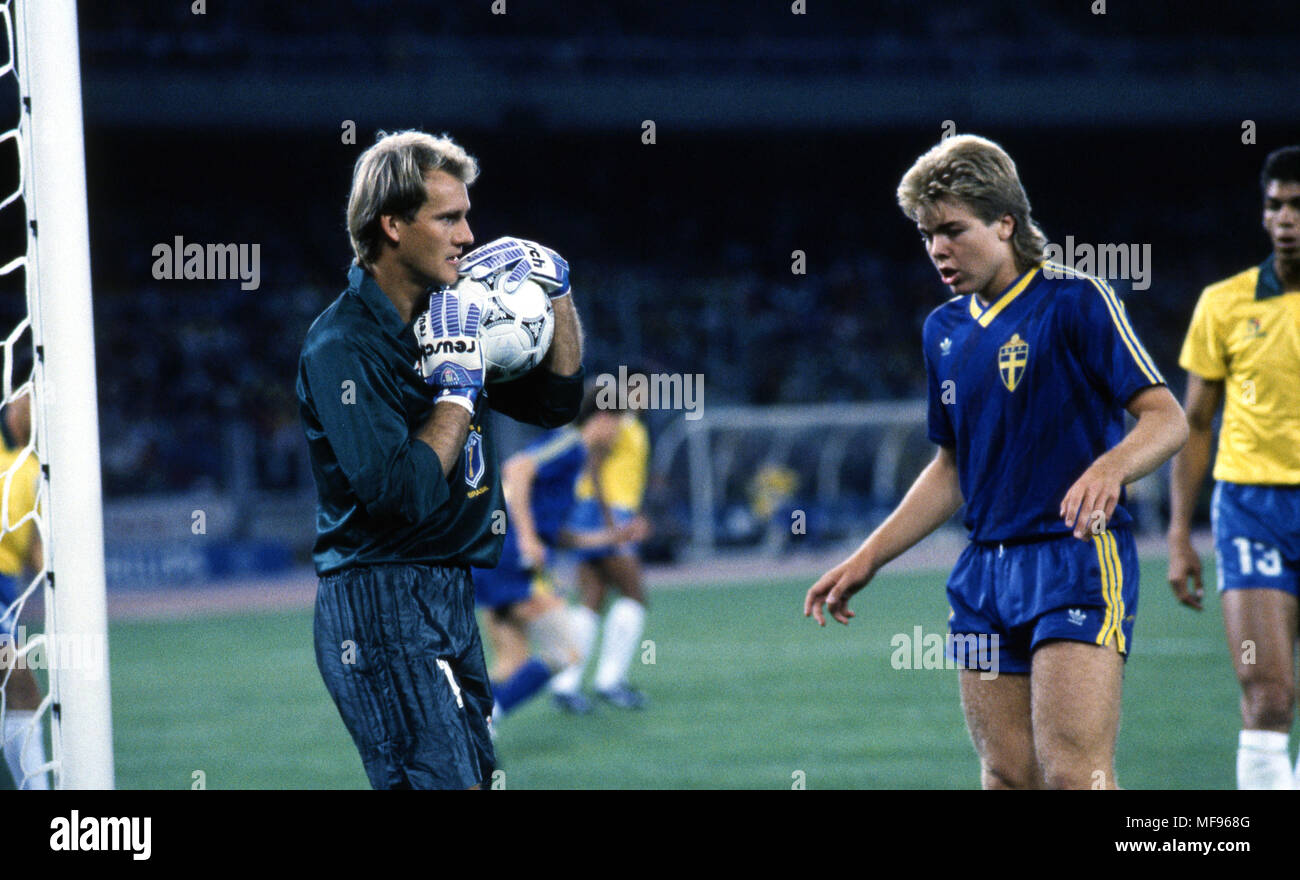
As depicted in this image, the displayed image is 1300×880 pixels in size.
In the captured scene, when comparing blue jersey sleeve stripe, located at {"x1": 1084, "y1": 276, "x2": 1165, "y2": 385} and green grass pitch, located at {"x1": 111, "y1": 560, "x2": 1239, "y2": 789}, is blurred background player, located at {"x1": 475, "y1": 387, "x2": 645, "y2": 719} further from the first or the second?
blue jersey sleeve stripe, located at {"x1": 1084, "y1": 276, "x2": 1165, "y2": 385}

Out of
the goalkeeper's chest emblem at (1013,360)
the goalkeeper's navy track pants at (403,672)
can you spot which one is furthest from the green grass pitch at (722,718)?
the goalkeeper's navy track pants at (403,672)

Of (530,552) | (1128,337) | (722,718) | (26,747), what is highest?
(1128,337)

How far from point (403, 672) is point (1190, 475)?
3013mm

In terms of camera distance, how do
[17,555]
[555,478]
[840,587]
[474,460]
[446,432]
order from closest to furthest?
1. [446,432]
2. [474,460]
3. [840,587]
4. [17,555]
5. [555,478]

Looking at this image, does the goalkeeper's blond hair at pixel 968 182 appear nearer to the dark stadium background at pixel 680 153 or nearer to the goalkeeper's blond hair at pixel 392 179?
the goalkeeper's blond hair at pixel 392 179

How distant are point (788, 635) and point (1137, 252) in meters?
20.4

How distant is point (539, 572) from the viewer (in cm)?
741

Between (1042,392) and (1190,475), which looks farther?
(1190,475)

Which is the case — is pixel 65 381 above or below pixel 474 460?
above

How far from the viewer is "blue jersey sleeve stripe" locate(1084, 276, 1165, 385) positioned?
3.28 m

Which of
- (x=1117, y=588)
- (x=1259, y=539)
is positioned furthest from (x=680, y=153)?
(x=1117, y=588)
